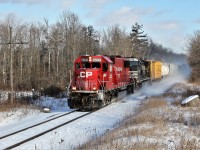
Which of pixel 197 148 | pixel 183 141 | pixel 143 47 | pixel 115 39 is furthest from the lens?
pixel 143 47

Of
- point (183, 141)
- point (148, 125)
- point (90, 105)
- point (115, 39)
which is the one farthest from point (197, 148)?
point (115, 39)

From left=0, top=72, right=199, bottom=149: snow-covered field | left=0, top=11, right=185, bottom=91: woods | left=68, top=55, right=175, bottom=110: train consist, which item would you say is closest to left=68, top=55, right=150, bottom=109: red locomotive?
left=68, top=55, right=175, bottom=110: train consist

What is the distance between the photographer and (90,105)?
72.0 feet

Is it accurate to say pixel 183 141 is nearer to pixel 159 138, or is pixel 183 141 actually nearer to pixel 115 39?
pixel 159 138

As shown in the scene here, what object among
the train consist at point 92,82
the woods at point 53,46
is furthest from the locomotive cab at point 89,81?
the woods at point 53,46

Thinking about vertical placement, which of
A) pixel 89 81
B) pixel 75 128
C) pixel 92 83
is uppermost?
pixel 89 81

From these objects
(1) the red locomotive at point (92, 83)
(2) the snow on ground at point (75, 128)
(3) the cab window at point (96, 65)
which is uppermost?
(3) the cab window at point (96, 65)

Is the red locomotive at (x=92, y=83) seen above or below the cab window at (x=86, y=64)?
below

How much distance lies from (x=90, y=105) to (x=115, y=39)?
209 feet

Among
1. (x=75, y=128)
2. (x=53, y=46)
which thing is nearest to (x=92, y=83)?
(x=75, y=128)

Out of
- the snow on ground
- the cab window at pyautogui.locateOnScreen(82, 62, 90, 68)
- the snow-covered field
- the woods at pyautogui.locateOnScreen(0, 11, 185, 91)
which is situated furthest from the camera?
the woods at pyautogui.locateOnScreen(0, 11, 185, 91)

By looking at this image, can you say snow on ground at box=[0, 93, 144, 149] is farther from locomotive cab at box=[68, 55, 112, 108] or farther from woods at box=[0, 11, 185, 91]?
woods at box=[0, 11, 185, 91]

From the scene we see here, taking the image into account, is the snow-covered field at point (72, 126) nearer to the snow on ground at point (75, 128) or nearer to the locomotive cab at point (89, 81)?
the snow on ground at point (75, 128)

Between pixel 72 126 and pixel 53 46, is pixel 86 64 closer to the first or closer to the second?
pixel 72 126
